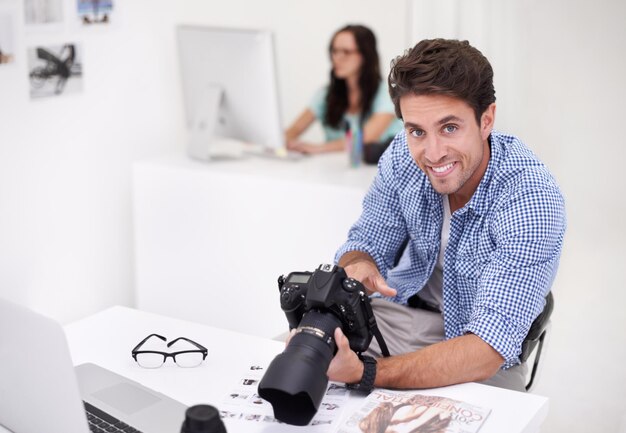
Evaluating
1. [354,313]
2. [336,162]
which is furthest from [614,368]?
[354,313]

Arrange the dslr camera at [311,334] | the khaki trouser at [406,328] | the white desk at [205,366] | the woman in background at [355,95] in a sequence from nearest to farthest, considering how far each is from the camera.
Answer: the dslr camera at [311,334] < the white desk at [205,366] < the khaki trouser at [406,328] < the woman in background at [355,95]

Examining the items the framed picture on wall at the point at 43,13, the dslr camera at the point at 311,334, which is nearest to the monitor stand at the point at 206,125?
the framed picture on wall at the point at 43,13

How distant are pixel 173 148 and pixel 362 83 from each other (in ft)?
2.99

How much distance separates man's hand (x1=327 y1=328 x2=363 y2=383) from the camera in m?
1.44

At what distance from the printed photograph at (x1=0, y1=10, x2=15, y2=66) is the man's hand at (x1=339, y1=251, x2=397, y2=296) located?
154 centimetres

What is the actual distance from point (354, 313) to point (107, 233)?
2.14m

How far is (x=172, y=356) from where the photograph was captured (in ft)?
5.35

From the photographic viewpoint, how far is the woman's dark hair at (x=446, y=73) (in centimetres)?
171

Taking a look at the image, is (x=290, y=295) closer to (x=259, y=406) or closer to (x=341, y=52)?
(x=259, y=406)

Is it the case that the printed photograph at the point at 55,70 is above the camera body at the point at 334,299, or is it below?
above

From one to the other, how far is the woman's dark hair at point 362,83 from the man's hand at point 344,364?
236 cm

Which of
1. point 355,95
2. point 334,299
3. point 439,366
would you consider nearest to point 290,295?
point 334,299

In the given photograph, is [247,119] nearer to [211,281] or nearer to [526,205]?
[211,281]

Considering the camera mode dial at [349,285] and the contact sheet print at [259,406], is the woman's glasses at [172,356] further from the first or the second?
the camera mode dial at [349,285]
